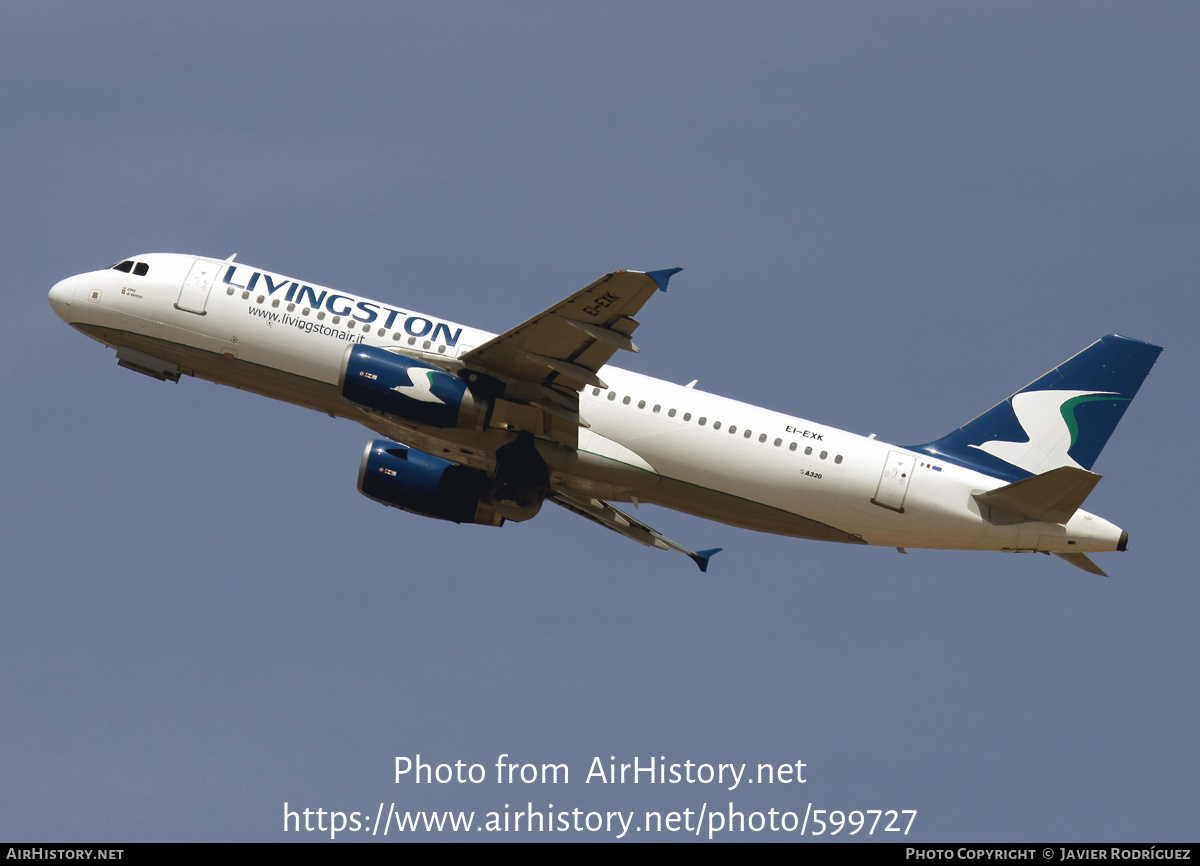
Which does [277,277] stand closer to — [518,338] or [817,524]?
[518,338]

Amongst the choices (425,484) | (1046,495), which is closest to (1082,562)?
(1046,495)

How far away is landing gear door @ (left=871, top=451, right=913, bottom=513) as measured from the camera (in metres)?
43.3

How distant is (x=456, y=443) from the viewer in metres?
43.6

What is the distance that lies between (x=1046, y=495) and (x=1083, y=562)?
2981 millimetres

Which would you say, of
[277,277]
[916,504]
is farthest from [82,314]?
[916,504]

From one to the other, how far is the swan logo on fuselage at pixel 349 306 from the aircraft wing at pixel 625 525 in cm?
752

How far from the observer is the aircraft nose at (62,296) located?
154ft

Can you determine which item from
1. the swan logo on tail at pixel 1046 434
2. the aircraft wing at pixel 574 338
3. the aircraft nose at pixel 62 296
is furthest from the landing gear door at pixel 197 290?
the swan logo on tail at pixel 1046 434

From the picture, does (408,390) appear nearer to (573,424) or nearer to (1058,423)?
(573,424)

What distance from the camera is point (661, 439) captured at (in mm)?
43375

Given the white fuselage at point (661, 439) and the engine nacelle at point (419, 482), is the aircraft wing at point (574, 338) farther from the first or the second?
the engine nacelle at point (419, 482)

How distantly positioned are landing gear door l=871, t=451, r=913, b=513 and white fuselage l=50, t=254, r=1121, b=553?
0.03 meters

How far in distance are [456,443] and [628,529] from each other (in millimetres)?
8812

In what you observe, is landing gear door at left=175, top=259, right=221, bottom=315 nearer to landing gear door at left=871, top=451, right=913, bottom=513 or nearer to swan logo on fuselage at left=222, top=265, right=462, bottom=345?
swan logo on fuselage at left=222, top=265, right=462, bottom=345
